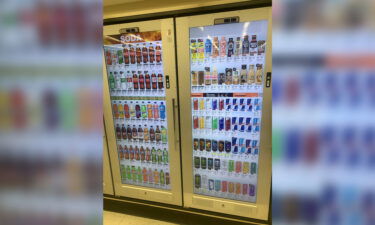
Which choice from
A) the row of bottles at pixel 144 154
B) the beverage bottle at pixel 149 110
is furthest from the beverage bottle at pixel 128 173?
the beverage bottle at pixel 149 110

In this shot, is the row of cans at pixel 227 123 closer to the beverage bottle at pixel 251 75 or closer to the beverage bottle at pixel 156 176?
the beverage bottle at pixel 251 75

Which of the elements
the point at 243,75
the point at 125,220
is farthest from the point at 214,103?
the point at 125,220

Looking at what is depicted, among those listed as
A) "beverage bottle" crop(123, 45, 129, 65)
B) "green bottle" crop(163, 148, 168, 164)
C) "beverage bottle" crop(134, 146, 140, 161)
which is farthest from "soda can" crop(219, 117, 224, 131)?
"beverage bottle" crop(123, 45, 129, 65)

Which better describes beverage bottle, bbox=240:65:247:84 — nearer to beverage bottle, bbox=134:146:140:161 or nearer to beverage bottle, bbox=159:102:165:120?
beverage bottle, bbox=159:102:165:120

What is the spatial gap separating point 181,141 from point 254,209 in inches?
38.8

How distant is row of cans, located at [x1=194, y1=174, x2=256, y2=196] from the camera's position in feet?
6.38

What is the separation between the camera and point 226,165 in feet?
6.61

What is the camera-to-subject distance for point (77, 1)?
37 cm

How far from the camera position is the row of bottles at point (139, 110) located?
209 cm

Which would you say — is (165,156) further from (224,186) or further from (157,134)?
(224,186)

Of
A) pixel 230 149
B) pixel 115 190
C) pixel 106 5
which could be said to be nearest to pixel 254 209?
pixel 230 149

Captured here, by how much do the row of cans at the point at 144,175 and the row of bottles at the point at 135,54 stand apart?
1.26 m

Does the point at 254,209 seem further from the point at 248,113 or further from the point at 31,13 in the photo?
the point at 31,13

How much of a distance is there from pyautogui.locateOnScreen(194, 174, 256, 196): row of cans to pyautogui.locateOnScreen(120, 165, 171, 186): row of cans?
1.20ft
